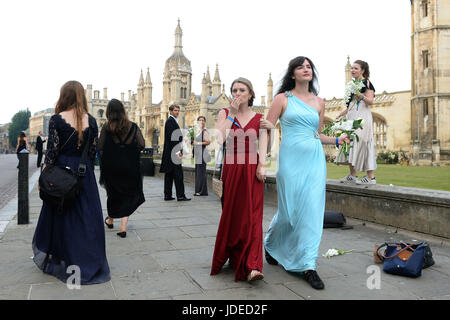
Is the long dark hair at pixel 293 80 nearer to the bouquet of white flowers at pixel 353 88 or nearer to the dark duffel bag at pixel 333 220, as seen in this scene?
the bouquet of white flowers at pixel 353 88

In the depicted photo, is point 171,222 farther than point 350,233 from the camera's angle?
Yes

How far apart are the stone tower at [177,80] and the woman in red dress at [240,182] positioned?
205 feet

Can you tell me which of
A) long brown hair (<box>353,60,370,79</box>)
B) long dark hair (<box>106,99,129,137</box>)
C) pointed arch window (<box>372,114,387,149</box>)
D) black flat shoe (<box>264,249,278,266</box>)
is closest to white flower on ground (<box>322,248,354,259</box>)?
black flat shoe (<box>264,249,278,266</box>)

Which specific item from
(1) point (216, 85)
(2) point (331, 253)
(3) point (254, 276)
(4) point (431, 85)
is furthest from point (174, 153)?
(1) point (216, 85)

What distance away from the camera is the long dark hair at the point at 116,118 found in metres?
5.13

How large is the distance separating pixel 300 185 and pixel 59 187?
6.57 feet

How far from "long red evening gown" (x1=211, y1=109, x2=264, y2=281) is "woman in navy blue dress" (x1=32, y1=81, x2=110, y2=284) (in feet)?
3.38

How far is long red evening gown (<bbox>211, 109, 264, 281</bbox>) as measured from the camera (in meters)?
3.40

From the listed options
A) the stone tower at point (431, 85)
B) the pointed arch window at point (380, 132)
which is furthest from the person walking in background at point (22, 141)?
the pointed arch window at point (380, 132)

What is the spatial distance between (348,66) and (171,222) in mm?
33824

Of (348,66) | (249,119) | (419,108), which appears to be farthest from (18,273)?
(348,66)

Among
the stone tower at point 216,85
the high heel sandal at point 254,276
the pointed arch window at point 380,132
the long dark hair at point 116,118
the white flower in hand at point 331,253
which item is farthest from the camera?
the stone tower at point 216,85
